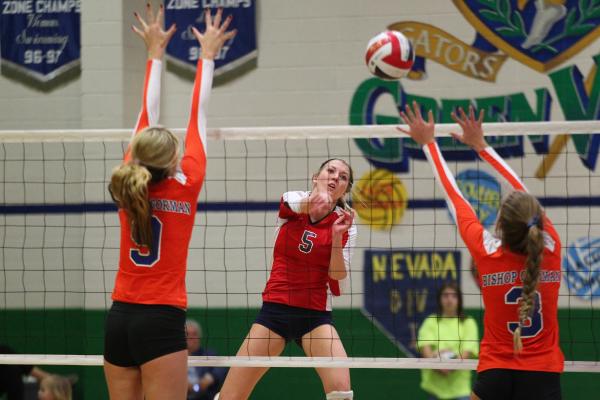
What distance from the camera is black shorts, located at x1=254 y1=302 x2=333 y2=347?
548 cm

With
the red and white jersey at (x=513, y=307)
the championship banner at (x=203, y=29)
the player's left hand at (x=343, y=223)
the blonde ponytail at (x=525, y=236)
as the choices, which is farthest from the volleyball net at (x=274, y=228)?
the blonde ponytail at (x=525, y=236)

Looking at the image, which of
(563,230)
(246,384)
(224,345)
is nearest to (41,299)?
(224,345)

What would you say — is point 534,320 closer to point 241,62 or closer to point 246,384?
point 246,384

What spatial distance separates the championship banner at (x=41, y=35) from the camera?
9.01m

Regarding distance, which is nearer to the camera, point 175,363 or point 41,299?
point 175,363

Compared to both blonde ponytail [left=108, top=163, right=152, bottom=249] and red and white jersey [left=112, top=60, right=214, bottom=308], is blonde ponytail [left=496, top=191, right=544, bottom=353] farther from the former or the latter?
blonde ponytail [left=108, top=163, right=152, bottom=249]

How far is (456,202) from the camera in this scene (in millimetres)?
4422

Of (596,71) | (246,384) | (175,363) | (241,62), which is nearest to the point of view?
(175,363)

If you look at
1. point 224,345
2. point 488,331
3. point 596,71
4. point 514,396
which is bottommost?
point 224,345

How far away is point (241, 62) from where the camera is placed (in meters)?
8.63

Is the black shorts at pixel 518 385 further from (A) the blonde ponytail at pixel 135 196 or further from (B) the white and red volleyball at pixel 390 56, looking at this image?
(B) the white and red volleyball at pixel 390 56

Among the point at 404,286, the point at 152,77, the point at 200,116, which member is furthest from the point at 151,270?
the point at 404,286

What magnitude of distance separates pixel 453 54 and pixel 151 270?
497cm

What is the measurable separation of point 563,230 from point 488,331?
13.7ft
